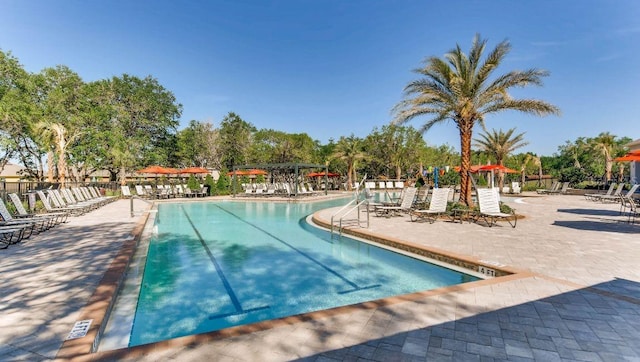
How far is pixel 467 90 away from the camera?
11.6 metres

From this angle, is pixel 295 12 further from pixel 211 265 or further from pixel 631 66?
pixel 631 66

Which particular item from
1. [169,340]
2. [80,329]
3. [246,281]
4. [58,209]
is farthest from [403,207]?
[58,209]

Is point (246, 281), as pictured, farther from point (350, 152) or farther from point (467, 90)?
point (350, 152)

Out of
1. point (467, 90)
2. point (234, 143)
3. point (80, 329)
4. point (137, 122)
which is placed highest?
point (137, 122)

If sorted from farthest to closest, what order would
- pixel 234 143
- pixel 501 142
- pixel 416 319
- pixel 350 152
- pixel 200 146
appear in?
pixel 234 143, pixel 200 146, pixel 350 152, pixel 501 142, pixel 416 319

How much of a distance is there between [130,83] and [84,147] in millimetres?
10923

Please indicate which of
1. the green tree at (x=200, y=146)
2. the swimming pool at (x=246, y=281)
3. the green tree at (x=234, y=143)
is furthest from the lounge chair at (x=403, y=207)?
the green tree at (x=200, y=146)

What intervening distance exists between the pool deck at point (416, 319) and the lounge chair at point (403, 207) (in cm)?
576

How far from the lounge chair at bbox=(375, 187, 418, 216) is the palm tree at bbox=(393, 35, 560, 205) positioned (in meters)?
1.94

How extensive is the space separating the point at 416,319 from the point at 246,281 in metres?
3.21

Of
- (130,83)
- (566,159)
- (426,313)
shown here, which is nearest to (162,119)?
(130,83)

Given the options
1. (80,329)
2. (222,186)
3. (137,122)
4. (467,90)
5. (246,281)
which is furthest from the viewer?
(137,122)

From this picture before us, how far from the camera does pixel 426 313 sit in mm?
3273

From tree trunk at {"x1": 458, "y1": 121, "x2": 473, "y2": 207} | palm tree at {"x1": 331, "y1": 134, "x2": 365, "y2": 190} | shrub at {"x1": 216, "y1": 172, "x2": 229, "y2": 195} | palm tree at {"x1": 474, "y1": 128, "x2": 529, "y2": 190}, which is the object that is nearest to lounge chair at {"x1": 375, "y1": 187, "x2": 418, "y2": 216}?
tree trunk at {"x1": 458, "y1": 121, "x2": 473, "y2": 207}
